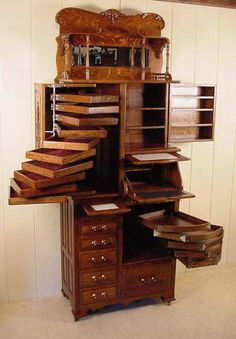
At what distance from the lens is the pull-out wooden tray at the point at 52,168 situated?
246cm

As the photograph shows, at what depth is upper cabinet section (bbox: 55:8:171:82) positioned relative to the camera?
3074 mm

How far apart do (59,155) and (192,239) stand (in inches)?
40.3

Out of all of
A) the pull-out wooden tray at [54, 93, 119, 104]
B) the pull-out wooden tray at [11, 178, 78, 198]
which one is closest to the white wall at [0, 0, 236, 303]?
the pull-out wooden tray at [54, 93, 119, 104]

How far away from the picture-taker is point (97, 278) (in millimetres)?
3062

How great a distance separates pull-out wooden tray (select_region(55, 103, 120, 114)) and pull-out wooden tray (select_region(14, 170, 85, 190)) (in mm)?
399

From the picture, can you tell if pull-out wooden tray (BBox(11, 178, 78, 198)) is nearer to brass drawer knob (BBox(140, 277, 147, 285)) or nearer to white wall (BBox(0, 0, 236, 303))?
white wall (BBox(0, 0, 236, 303))

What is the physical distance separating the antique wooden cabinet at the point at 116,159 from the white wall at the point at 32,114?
110 millimetres

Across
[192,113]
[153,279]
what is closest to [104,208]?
[153,279]

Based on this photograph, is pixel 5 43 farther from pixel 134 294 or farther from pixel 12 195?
pixel 134 294

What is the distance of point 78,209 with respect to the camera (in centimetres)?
292

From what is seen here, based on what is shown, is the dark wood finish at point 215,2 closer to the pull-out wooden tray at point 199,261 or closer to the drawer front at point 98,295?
the pull-out wooden tray at point 199,261

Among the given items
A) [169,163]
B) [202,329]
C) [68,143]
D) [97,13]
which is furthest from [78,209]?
[97,13]

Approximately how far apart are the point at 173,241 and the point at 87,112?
105cm

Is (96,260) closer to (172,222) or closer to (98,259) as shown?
(98,259)
